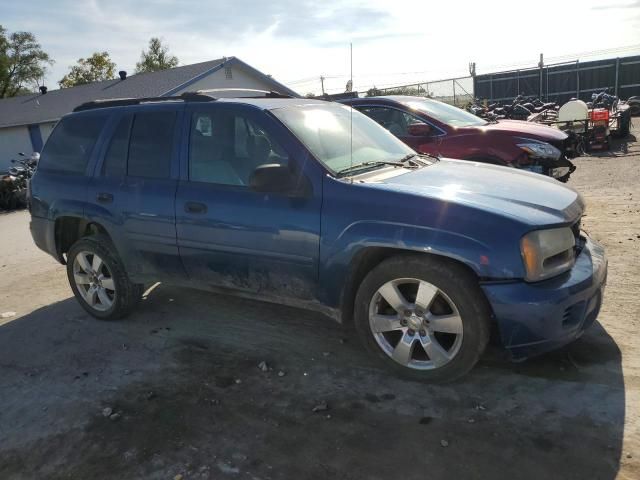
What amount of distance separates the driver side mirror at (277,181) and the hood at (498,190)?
Result: 1.45 feet

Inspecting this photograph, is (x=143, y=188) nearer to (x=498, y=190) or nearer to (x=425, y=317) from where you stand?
(x=425, y=317)

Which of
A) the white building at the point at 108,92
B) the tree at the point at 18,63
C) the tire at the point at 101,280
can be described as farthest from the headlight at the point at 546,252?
the tree at the point at 18,63

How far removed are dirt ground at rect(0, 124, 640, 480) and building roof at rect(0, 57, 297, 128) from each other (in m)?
18.9

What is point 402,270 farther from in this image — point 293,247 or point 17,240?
point 17,240

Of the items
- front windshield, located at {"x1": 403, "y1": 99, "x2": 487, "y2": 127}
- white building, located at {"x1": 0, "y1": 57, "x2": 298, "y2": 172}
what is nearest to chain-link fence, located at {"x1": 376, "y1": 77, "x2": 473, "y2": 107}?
white building, located at {"x1": 0, "y1": 57, "x2": 298, "y2": 172}

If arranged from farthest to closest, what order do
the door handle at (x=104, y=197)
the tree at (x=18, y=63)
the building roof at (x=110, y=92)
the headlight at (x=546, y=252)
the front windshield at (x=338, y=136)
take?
the tree at (x=18, y=63) → the building roof at (x=110, y=92) → the door handle at (x=104, y=197) → the front windshield at (x=338, y=136) → the headlight at (x=546, y=252)

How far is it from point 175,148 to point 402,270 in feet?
6.88

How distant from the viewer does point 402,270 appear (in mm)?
3291

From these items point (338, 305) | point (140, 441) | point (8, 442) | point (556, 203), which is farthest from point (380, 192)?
point (8, 442)

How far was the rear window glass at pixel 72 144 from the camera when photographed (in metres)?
4.74

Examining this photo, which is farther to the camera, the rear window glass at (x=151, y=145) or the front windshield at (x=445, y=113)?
the front windshield at (x=445, y=113)

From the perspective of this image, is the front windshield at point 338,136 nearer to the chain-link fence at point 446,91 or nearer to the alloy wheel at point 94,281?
the alloy wheel at point 94,281

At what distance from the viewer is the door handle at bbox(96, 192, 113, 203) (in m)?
4.49

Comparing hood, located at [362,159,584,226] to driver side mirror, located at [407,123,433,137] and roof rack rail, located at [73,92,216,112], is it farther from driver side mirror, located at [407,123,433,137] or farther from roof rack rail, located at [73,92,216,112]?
driver side mirror, located at [407,123,433,137]
